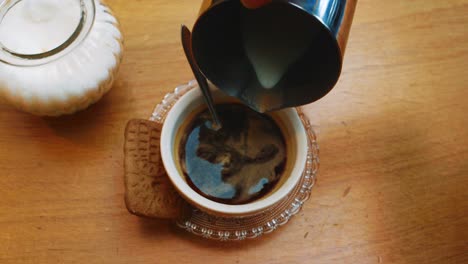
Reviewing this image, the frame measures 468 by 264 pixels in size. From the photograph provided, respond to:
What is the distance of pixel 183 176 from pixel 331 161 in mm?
265

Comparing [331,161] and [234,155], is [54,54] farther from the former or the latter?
[331,161]

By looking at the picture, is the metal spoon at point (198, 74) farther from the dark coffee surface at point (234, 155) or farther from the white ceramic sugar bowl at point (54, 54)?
the white ceramic sugar bowl at point (54, 54)

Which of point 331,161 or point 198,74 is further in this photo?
point 331,161

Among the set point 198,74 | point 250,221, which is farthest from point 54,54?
point 250,221

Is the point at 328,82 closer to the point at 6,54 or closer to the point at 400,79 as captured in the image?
the point at 400,79

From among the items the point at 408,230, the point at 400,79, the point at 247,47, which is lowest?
the point at 408,230

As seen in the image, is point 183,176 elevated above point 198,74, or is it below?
below

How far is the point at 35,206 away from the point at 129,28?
379 millimetres

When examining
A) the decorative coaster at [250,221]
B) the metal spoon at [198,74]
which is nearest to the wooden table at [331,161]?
the decorative coaster at [250,221]

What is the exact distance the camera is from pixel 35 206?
729mm

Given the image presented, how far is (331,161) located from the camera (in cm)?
77

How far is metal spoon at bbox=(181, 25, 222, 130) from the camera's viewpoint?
67 centimetres

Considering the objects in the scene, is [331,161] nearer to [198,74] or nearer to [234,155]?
[234,155]

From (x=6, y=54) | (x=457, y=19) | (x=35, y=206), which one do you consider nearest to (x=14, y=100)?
(x=6, y=54)
